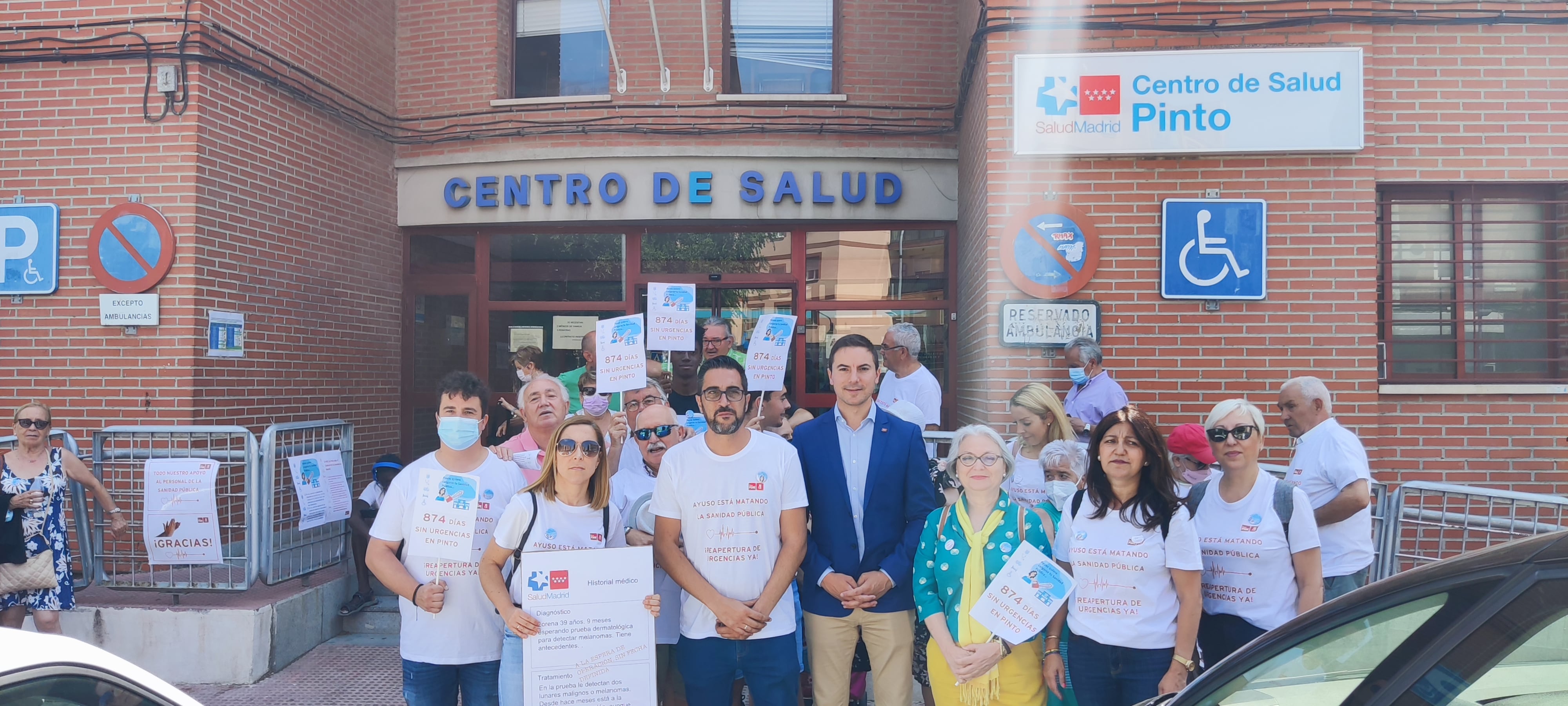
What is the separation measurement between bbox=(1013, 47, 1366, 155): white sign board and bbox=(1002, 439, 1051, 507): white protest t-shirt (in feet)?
7.81

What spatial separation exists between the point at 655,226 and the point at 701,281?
2.31 ft

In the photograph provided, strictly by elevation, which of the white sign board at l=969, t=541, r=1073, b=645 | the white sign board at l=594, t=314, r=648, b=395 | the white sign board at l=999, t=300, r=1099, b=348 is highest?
the white sign board at l=999, t=300, r=1099, b=348

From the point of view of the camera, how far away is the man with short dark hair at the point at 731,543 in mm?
3389

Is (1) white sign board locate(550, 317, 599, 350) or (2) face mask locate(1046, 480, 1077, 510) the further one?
(1) white sign board locate(550, 317, 599, 350)

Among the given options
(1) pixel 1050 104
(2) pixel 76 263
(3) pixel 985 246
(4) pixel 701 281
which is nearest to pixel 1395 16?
(1) pixel 1050 104

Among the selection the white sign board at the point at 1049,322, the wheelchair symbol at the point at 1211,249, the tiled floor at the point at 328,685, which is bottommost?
the tiled floor at the point at 328,685

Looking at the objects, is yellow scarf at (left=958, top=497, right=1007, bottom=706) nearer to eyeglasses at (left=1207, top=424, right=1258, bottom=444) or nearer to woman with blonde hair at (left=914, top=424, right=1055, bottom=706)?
woman with blonde hair at (left=914, top=424, right=1055, bottom=706)

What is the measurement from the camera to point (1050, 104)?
5758mm

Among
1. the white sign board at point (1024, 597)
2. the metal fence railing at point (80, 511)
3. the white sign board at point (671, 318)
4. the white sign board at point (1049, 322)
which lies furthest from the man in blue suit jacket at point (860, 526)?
the metal fence railing at point (80, 511)

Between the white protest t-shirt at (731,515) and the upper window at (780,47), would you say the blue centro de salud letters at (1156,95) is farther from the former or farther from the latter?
the white protest t-shirt at (731,515)

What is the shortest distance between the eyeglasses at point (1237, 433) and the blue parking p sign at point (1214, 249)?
2.67 m

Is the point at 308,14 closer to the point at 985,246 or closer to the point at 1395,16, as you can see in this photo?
the point at 985,246

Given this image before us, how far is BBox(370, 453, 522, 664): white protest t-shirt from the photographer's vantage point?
3287mm

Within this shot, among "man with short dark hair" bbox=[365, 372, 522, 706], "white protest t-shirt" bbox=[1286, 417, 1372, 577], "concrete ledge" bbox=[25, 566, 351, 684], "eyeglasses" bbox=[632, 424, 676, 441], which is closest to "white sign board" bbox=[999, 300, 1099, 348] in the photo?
"white protest t-shirt" bbox=[1286, 417, 1372, 577]
